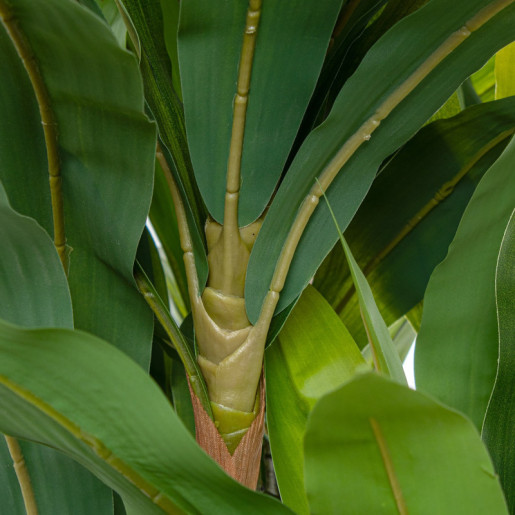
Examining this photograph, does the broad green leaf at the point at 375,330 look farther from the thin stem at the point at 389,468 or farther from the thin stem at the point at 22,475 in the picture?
the thin stem at the point at 22,475

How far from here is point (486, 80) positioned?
1.99 ft

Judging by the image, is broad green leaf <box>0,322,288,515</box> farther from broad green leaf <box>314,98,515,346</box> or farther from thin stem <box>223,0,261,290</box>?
broad green leaf <box>314,98,515,346</box>

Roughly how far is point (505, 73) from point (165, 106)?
0.28 metres

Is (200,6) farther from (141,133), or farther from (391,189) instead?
(391,189)

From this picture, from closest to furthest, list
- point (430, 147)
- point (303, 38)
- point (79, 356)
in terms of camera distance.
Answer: point (79, 356) < point (303, 38) < point (430, 147)

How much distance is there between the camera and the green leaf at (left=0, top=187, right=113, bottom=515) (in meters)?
0.30

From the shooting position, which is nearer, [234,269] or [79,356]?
[79,356]

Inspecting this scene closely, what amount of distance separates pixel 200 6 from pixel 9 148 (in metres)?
0.13

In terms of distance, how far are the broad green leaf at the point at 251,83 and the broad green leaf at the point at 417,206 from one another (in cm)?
11

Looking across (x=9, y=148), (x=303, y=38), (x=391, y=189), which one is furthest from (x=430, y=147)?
(x=9, y=148)

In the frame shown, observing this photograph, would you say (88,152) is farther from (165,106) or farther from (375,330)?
(375,330)

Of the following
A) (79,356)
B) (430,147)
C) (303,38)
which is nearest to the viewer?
(79,356)

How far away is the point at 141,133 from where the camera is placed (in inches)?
11.9

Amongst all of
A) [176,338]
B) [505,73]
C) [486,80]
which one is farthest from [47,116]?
[486,80]
